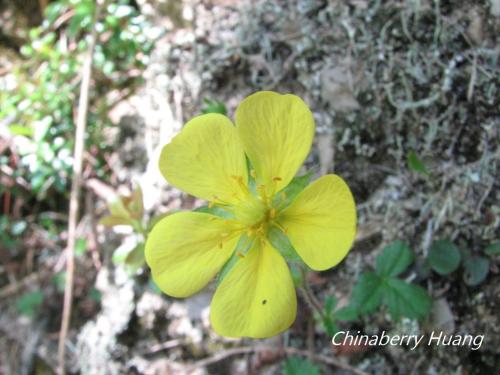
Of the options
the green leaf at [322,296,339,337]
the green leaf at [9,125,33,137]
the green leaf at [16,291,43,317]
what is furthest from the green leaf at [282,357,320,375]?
the green leaf at [9,125,33,137]

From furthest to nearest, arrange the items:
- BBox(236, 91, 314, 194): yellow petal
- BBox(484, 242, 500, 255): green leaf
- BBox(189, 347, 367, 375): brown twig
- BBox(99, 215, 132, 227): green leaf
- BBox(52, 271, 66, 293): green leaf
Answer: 1. BBox(52, 271, 66, 293): green leaf
2. BBox(189, 347, 367, 375): brown twig
3. BBox(99, 215, 132, 227): green leaf
4. BBox(484, 242, 500, 255): green leaf
5. BBox(236, 91, 314, 194): yellow petal

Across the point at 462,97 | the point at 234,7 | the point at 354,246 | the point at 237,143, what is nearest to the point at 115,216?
the point at 237,143

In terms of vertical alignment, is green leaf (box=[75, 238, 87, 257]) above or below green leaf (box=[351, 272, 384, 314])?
below

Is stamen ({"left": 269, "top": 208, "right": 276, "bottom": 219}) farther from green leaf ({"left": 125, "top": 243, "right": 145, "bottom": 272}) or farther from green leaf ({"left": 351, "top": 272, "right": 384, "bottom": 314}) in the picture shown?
green leaf ({"left": 125, "top": 243, "right": 145, "bottom": 272})

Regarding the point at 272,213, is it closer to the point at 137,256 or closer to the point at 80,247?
the point at 137,256

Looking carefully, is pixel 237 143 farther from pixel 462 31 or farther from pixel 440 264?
pixel 462 31

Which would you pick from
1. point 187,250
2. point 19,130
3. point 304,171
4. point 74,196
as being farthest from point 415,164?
point 19,130
